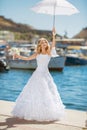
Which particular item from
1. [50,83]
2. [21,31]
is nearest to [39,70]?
[50,83]

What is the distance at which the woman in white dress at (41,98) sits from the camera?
279cm

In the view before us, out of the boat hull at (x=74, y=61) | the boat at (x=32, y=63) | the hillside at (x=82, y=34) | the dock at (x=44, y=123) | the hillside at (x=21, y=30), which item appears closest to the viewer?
the dock at (x=44, y=123)

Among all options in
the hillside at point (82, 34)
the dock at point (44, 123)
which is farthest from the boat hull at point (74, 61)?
the dock at point (44, 123)

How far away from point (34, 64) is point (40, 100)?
6.98 feet

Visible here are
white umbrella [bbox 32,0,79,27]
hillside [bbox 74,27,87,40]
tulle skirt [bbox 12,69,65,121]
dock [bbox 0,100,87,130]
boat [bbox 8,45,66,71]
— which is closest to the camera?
dock [bbox 0,100,87,130]

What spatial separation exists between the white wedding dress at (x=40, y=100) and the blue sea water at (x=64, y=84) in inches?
70.0

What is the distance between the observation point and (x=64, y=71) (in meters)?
5.11

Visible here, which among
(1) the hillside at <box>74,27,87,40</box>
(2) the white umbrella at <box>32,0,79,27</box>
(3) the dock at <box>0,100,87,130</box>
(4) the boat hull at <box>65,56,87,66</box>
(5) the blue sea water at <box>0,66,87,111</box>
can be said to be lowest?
(5) the blue sea water at <box>0,66,87,111</box>

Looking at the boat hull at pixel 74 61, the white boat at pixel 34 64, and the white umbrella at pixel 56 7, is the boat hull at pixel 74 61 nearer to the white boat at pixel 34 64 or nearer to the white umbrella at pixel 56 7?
the white boat at pixel 34 64

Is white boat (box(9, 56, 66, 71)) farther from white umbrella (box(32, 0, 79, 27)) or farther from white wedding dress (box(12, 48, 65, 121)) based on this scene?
white wedding dress (box(12, 48, 65, 121))

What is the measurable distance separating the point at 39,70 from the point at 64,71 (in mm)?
2273

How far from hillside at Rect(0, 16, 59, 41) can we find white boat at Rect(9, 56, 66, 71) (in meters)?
0.45

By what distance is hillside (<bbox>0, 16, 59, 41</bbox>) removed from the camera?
4664 millimetres

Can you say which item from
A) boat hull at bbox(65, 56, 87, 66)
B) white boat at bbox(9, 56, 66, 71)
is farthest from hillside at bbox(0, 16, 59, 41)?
boat hull at bbox(65, 56, 87, 66)
